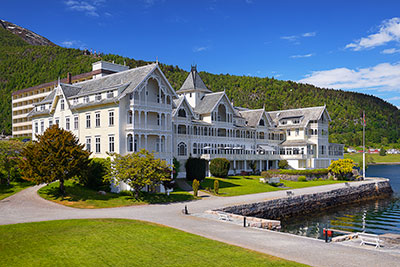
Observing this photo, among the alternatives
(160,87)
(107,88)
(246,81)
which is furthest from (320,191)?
(246,81)

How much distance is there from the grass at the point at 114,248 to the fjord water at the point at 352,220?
16206mm

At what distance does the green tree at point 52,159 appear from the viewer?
35.2 metres

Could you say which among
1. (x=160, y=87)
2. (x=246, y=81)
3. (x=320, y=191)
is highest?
(x=246, y=81)

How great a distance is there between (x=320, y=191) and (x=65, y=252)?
131 feet

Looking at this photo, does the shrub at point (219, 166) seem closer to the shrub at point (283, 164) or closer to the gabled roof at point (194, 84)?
the gabled roof at point (194, 84)

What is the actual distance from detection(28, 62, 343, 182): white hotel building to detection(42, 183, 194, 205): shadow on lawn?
17.8 ft

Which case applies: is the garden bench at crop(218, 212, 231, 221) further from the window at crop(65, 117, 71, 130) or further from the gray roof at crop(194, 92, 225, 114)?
the gray roof at crop(194, 92, 225, 114)

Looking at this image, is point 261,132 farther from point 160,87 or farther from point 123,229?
point 123,229

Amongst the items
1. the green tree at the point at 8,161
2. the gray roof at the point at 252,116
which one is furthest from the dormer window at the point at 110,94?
the gray roof at the point at 252,116

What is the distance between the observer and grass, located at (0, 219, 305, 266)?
16.7 metres

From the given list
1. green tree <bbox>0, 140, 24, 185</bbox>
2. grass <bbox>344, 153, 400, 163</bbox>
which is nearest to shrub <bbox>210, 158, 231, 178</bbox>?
green tree <bbox>0, 140, 24, 185</bbox>

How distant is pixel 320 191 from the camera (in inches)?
2000

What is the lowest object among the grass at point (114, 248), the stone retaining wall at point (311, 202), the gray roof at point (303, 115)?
the stone retaining wall at point (311, 202)

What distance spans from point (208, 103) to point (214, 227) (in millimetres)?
42111
